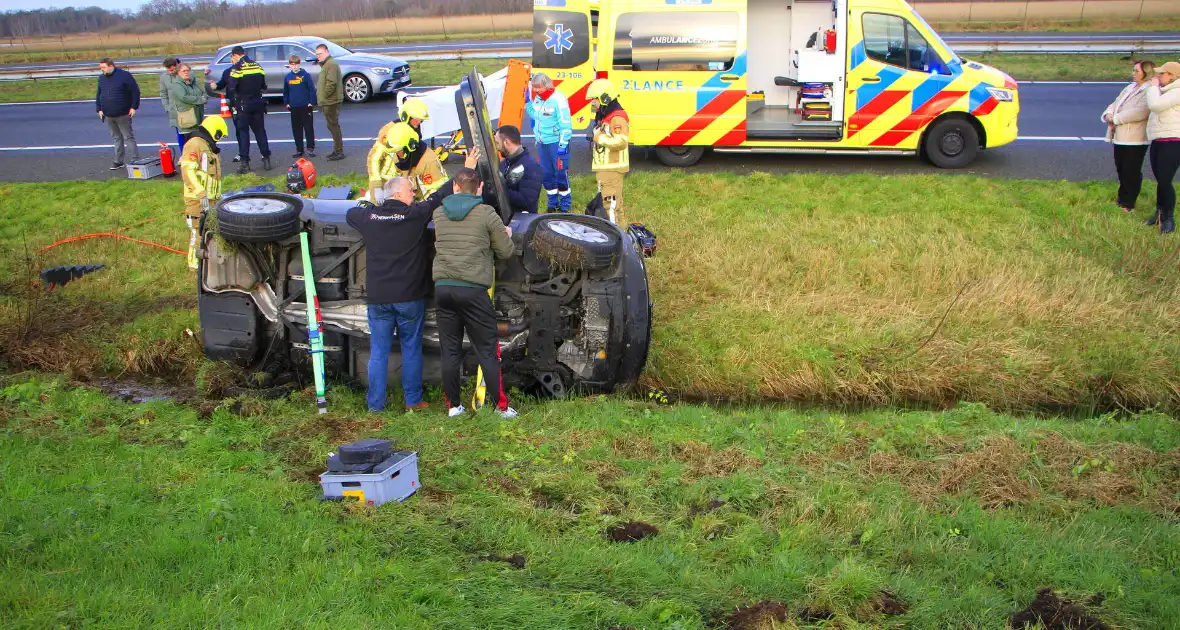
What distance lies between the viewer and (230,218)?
657 centimetres

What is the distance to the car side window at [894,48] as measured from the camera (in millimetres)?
11672

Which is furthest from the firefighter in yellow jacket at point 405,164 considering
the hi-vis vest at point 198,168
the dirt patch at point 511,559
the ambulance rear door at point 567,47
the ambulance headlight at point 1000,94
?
the ambulance headlight at point 1000,94

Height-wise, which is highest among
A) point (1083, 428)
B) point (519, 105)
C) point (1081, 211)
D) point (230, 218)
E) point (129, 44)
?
point (129, 44)

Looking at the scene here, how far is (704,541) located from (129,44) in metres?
41.3

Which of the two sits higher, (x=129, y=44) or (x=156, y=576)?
(x=129, y=44)

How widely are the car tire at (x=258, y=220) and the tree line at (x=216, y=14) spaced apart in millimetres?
36087

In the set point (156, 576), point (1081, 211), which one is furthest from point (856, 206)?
point (156, 576)

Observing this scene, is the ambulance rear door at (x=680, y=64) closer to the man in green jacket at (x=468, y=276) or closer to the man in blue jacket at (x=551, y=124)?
the man in blue jacket at (x=551, y=124)

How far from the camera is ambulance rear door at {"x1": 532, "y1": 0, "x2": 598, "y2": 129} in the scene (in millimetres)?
12250

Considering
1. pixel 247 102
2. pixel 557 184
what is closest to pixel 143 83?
pixel 247 102

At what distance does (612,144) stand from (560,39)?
3.39 meters

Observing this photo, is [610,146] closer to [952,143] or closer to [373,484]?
[952,143]

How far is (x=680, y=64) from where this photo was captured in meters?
12.0

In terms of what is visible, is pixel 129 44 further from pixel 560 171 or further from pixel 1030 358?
pixel 1030 358
